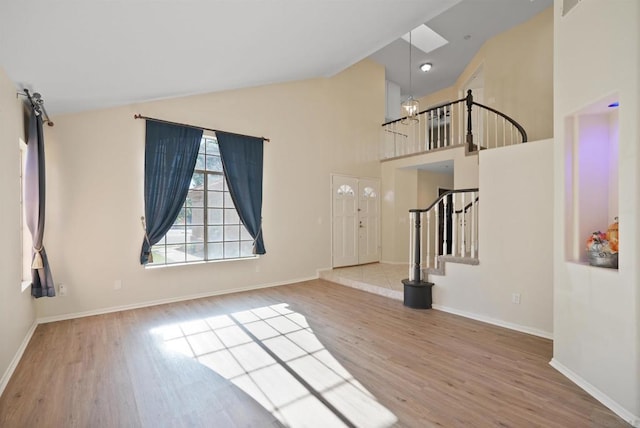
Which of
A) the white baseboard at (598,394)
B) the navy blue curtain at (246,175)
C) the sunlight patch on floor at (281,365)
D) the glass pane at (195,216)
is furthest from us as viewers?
the navy blue curtain at (246,175)

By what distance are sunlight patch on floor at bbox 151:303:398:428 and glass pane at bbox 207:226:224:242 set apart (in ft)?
4.97

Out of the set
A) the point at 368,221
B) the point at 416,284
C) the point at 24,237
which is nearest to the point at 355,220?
the point at 368,221

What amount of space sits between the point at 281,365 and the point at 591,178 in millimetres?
3146

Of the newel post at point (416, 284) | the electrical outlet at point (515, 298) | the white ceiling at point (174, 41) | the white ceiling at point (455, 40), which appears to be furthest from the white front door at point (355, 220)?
the electrical outlet at point (515, 298)

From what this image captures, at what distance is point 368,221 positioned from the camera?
7.32m

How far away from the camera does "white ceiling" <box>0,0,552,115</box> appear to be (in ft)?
6.32

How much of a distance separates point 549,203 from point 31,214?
Answer: 570 centimetres

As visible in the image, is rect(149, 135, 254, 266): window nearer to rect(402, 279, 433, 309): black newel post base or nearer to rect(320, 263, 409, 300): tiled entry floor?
rect(320, 263, 409, 300): tiled entry floor

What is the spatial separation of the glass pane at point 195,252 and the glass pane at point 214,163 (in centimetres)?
131

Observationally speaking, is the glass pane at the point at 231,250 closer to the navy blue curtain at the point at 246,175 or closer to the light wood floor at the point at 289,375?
the navy blue curtain at the point at 246,175

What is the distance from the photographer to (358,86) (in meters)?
7.25

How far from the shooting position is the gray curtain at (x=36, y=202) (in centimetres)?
324

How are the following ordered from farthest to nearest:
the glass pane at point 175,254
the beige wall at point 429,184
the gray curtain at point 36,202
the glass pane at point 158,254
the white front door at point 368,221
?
the beige wall at point 429,184 → the white front door at point 368,221 → the glass pane at point 175,254 → the glass pane at point 158,254 → the gray curtain at point 36,202

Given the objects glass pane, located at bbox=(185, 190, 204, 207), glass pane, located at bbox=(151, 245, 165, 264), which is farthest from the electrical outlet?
glass pane, located at bbox=(151, 245, 165, 264)
